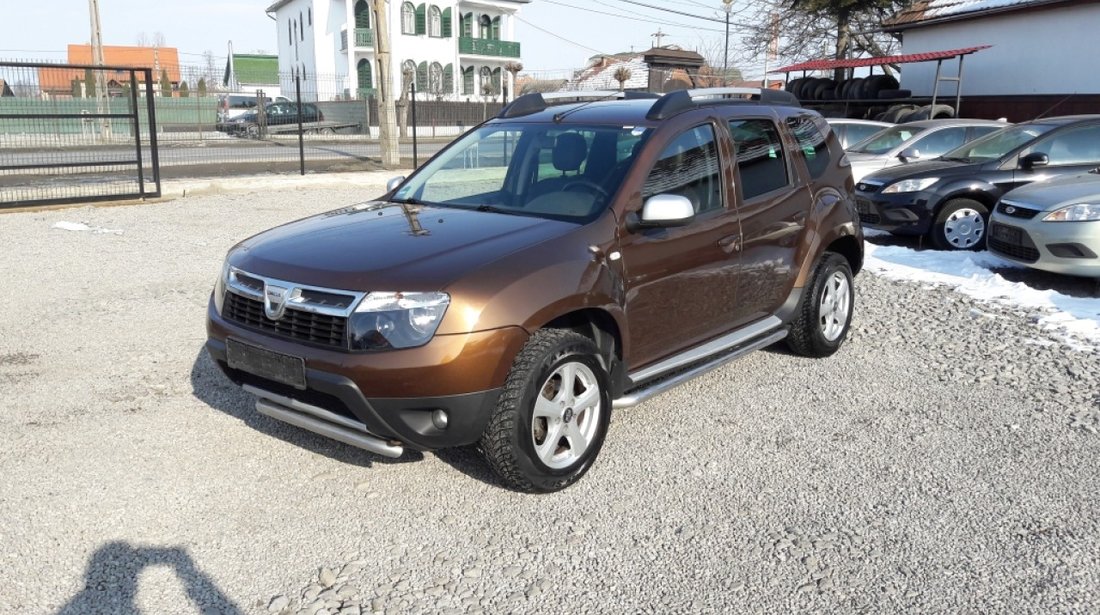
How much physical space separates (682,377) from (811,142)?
7.30 feet

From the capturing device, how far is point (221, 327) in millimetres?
4281

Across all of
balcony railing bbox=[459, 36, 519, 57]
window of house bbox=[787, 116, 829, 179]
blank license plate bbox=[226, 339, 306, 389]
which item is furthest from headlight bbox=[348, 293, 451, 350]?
balcony railing bbox=[459, 36, 519, 57]

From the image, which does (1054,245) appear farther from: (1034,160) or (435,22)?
(435,22)

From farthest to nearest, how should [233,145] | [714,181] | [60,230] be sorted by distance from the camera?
[233,145] < [60,230] < [714,181]

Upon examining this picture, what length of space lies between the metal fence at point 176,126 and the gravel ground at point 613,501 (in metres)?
8.44

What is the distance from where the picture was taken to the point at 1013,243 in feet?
27.9

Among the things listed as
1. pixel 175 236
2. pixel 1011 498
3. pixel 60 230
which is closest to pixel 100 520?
pixel 1011 498

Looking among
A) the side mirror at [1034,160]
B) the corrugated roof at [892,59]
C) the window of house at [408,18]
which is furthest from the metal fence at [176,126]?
the window of house at [408,18]

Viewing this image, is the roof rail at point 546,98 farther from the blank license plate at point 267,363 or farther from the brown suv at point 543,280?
the blank license plate at point 267,363

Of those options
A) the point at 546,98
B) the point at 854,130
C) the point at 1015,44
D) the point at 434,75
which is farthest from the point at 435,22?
the point at 546,98

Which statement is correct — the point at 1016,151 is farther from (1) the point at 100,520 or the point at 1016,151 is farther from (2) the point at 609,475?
(1) the point at 100,520

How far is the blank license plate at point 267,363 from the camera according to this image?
3857mm

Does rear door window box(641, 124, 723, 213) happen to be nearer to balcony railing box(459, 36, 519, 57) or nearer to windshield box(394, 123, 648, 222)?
windshield box(394, 123, 648, 222)

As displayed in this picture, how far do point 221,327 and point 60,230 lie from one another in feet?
27.3
